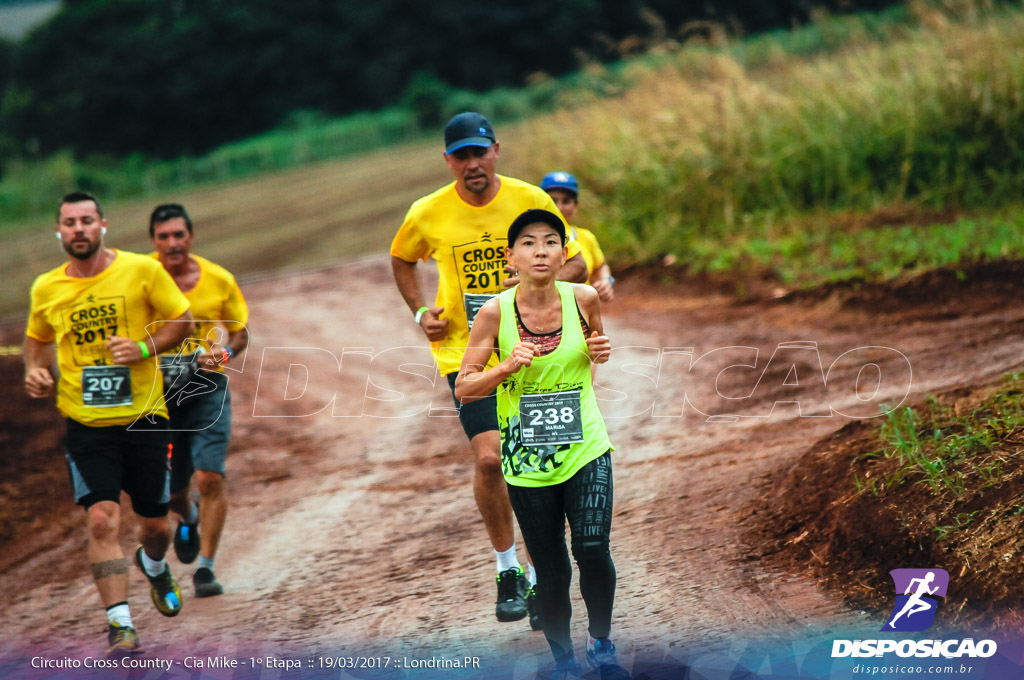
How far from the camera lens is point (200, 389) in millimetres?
7207

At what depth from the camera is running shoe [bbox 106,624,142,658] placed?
5.45m

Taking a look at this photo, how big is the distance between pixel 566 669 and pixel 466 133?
2.68 metres

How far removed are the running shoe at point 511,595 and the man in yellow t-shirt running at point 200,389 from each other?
8.17 feet

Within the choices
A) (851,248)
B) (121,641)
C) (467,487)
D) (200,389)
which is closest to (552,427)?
(121,641)

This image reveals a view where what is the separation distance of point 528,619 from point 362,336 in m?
8.52

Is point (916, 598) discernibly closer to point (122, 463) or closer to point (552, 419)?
point (552, 419)

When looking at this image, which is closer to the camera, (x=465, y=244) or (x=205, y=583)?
(x=465, y=244)

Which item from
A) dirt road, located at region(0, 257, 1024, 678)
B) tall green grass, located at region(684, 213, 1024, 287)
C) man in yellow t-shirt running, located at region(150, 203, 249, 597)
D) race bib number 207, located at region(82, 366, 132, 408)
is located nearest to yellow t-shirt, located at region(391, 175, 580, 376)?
dirt road, located at region(0, 257, 1024, 678)

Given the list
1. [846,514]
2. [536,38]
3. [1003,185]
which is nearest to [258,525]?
[846,514]

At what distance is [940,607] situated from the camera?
454cm

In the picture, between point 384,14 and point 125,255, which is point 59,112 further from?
point 125,255

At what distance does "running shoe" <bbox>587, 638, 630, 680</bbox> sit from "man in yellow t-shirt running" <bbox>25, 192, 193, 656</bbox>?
8.81 feet

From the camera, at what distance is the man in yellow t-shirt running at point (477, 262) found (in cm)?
546

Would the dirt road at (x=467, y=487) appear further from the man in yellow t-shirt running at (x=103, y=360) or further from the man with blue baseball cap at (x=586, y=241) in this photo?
the man with blue baseball cap at (x=586, y=241)
